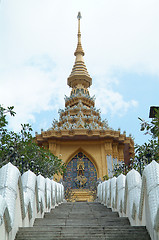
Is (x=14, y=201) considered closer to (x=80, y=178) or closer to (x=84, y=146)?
(x=80, y=178)

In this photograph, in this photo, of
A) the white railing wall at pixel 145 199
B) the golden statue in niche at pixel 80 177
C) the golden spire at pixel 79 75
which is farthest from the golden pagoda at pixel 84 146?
the white railing wall at pixel 145 199

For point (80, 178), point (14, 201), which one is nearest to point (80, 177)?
point (80, 178)

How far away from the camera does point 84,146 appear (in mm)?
27500

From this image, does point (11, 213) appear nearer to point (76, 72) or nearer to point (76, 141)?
point (76, 141)

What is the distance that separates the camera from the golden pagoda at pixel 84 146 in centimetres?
2605

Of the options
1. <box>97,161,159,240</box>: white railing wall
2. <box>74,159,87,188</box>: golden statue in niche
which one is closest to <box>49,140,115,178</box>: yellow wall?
<box>74,159,87,188</box>: golden statue in niche

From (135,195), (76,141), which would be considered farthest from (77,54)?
(135,195)

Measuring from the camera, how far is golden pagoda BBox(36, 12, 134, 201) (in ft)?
85.5

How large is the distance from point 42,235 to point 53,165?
14.6 metres

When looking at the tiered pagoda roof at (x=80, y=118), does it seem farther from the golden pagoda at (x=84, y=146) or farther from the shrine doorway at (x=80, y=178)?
the shrine doorway at (x=80, y=178)

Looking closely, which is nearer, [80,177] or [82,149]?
[80,177]

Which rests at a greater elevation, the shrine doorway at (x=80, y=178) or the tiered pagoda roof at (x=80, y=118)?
the tiered pagoda roof at (x=80, y=118)

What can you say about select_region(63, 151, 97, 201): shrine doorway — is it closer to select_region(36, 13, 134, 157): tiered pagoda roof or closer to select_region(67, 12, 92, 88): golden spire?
select_region(36, 13, 134, 157): tiered pagoda roof

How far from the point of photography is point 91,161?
27.3 metres
